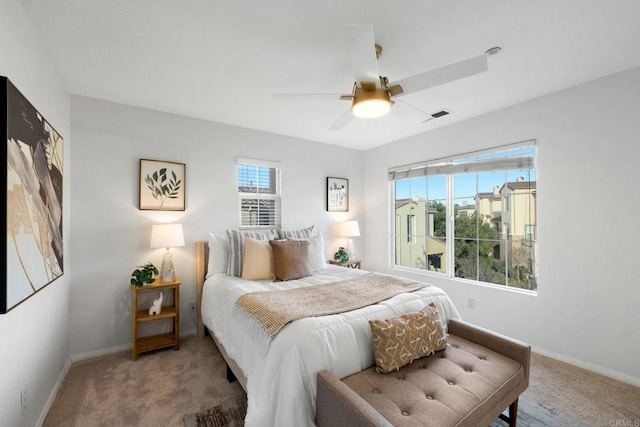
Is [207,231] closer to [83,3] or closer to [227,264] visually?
[227,264]

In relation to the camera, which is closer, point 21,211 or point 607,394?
point 21,211

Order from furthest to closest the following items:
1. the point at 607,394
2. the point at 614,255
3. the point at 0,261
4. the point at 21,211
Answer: the point at 614,255
the point at 607,394
the point at 21,211
the point at 0,261

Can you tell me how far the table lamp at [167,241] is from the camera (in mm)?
2691

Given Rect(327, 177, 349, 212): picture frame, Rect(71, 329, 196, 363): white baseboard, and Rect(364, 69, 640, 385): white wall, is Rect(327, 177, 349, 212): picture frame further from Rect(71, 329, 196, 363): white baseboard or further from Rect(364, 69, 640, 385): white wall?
Rect(71, 329, 196, 363): white baseboard

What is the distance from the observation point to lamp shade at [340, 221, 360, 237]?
13.8 feet

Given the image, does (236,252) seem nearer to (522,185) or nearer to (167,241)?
(167,241)

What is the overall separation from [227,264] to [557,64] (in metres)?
3.45

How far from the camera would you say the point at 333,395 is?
1.25 meters

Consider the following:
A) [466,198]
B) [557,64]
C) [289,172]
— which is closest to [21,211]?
[289,172]

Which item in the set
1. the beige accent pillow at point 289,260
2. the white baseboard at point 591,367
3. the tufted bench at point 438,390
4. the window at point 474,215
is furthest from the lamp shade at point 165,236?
the white baseboard at point 591,367

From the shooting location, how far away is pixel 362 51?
1492 mm

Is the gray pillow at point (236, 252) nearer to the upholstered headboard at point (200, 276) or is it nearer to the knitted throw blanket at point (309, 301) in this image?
the upholstered headboard at point (200, 276)

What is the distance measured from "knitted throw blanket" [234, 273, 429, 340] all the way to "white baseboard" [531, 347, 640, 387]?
5.15 feet

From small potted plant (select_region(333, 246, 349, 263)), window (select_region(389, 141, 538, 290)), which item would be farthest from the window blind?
small potted plant (select_region(333, 246, 349, 263))
